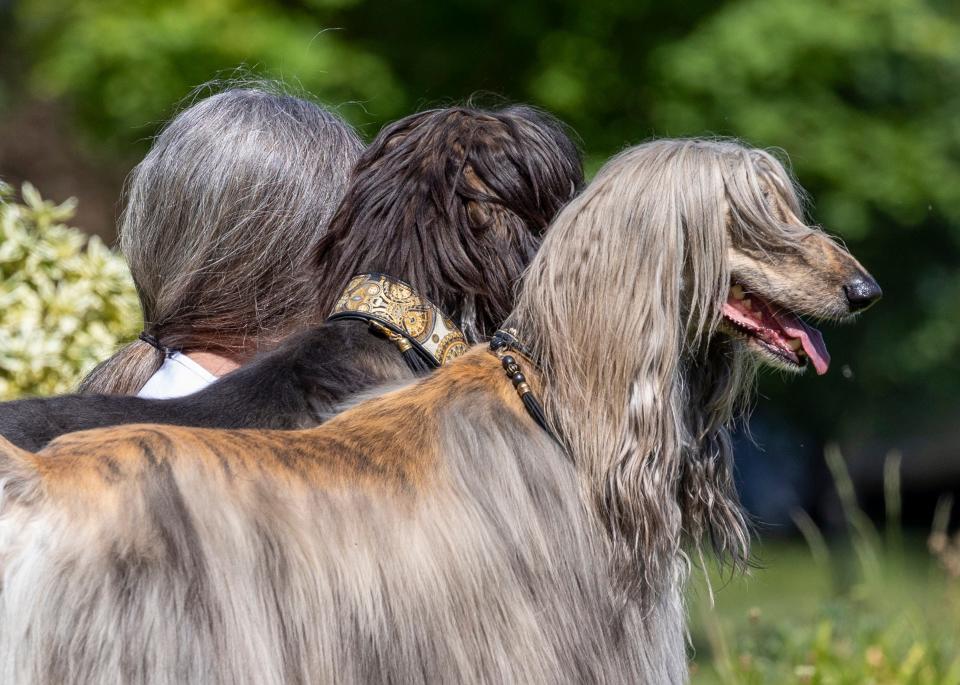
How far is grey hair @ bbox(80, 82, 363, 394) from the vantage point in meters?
3.51

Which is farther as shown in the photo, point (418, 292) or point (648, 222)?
point (418, 292)

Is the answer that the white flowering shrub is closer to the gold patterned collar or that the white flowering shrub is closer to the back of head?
the back of head

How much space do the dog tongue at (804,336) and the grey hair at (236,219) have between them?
1340 millimetres

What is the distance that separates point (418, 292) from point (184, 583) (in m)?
1.09

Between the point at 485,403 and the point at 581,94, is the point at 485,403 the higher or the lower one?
the higher one

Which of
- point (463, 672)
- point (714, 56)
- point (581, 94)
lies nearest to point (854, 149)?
point (714, 56)

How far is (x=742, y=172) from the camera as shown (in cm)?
251

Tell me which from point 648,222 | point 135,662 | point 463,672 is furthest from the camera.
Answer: point 648,222

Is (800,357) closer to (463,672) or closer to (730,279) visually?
(730,279)

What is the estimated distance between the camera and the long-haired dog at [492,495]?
81.7 inches

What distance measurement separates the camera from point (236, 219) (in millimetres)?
3486

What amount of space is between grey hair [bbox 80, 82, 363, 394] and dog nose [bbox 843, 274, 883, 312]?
1.45m

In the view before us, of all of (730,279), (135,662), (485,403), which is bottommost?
(135,662)

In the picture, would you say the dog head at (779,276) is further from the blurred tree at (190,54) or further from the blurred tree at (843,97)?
the blurred tree at (190,54)
